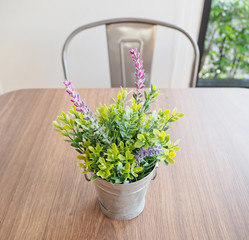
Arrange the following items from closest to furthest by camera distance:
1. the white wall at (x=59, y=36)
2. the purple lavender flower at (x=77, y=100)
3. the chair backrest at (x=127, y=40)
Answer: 1. the purple lavender flower at (x=77, y=100)
2. the chair backrest at (x=127, y=40)
3. the white wall at (x=59, y=36)

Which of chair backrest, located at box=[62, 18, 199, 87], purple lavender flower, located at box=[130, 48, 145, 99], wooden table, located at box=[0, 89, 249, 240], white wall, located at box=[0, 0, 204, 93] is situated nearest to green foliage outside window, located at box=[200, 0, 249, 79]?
white wall, located at box=[0, 0, 204, 93]

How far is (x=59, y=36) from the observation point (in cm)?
167

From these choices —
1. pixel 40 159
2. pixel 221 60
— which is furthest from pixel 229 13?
pixel 40 159

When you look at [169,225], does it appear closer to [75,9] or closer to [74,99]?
[74,99]

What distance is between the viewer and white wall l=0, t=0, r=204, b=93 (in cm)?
154

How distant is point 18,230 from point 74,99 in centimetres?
36

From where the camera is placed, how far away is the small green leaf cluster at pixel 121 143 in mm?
473

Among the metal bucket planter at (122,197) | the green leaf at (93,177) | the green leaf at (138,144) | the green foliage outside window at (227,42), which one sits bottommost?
the green foliage outside window at (227,42)

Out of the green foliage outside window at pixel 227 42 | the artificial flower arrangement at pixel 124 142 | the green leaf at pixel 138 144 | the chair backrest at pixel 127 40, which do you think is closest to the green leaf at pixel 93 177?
the artificial flower arrangement at pixel 124 142

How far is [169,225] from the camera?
59cm

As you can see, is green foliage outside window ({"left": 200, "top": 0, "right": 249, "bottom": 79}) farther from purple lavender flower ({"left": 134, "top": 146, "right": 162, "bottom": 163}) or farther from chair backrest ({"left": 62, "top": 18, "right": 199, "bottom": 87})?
purple lavender flower ({"left": 134, "top": 146, "right": 162, "bottom": 163})

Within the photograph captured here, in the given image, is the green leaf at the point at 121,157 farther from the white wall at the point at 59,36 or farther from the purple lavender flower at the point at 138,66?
the white wall at the point at 59,36

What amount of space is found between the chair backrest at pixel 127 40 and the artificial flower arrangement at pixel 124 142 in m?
0.75

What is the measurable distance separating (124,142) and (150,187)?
217mm
